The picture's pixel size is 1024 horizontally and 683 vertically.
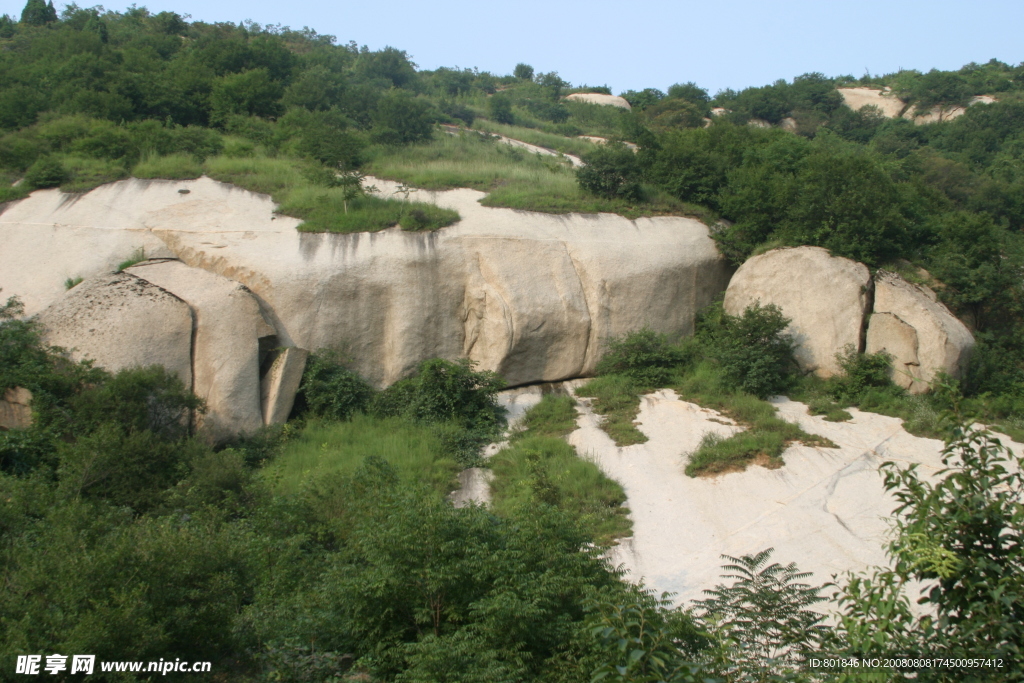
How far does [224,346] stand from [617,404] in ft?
22.9

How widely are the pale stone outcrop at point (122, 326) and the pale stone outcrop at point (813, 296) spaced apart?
10710 millimetres

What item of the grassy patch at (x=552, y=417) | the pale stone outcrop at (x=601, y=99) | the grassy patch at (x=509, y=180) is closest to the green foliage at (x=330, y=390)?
the grassy patch at (x=552, y=417)

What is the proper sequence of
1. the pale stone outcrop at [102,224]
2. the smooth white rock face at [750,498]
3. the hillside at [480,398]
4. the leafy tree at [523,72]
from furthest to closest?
1. the leafy tree at [523,72]
2. the pale stone outcrop at [102,224]
3. the smooth white rock face at [750,498]
4. the hillside at [480,398]

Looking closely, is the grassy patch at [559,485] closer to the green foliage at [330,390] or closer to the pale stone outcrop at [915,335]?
the green foliage at [330,390]

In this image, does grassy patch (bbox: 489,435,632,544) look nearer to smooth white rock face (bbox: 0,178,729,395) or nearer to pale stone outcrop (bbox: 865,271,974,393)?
smooth white rock face (bbox: 0,178,729,395)

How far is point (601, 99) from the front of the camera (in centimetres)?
4141

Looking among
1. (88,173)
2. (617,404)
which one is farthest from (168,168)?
(617,404)

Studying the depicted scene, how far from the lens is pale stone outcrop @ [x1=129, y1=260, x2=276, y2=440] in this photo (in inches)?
507

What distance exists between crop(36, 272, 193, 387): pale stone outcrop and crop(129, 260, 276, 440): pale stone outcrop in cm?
23

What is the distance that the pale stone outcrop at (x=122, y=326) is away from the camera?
1253cm

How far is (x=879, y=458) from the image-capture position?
38.1 feet

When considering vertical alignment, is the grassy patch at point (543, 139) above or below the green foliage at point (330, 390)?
above

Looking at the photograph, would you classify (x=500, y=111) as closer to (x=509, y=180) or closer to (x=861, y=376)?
(x=509, y=180)

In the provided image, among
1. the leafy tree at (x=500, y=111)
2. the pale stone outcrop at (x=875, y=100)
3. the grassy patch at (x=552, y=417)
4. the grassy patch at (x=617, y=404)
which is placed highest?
the pale stone outcrop at (x=875, y=100)
